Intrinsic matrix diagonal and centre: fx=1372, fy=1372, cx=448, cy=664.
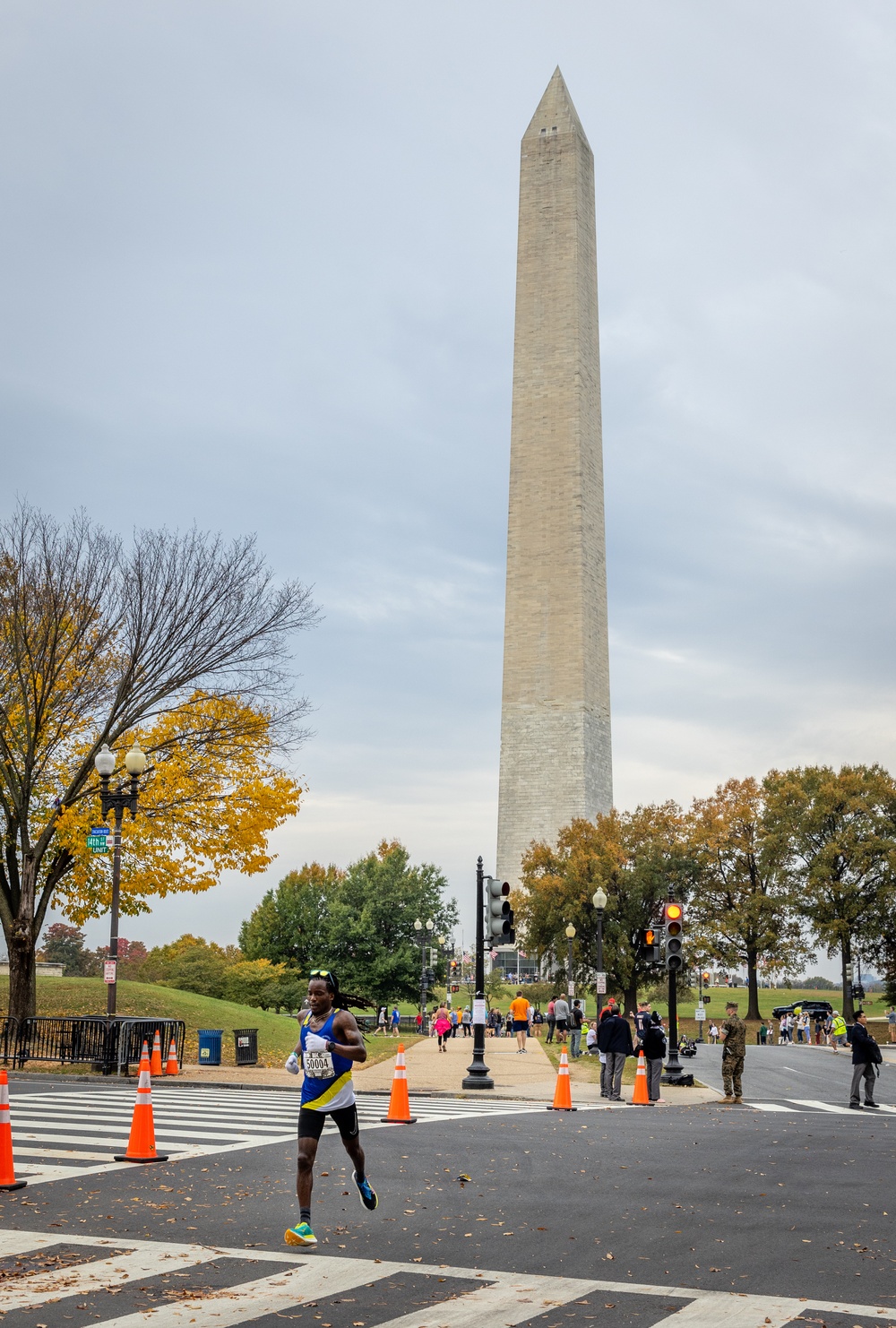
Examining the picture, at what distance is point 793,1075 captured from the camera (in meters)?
34.4

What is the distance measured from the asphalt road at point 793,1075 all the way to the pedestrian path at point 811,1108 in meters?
0.37

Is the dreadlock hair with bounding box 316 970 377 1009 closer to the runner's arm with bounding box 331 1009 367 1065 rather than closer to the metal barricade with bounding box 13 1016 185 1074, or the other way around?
the runner's arm with bounding box 331 1009 367 1065

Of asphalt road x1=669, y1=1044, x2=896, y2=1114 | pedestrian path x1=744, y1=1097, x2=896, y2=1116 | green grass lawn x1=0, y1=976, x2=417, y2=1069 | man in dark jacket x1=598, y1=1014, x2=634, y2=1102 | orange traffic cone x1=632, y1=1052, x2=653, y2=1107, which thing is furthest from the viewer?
green grass lawn x1=0, y1=976, x2=417, y2=1069

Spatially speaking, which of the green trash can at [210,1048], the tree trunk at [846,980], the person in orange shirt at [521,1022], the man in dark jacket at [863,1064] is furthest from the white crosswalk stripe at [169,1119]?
the tree trunk at [846,980]

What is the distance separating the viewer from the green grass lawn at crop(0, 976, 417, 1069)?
1316 inches

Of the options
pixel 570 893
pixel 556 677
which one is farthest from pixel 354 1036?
pixel 556 677

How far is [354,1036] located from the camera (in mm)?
9523

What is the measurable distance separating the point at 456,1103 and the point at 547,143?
62.1 meters

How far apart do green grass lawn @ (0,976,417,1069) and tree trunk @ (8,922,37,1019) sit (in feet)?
11.1

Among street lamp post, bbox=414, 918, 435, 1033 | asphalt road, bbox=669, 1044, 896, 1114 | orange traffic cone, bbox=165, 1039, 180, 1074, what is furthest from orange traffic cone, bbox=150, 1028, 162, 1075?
street lamp post, bbox=414, 918, 435, 1033

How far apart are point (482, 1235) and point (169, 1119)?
28.0ft

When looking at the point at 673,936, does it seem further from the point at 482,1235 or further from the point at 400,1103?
the point at 482,1235

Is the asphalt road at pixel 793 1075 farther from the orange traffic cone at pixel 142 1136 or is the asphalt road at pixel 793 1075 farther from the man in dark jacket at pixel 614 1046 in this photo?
the orange traffic cone at pixel 142 1136

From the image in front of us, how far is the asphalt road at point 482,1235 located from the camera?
7289mm
